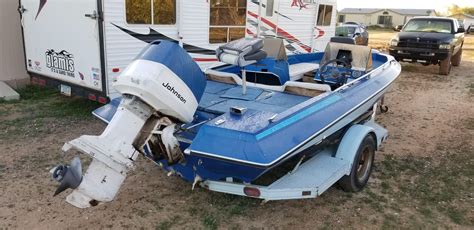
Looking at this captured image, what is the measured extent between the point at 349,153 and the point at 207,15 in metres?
3.85

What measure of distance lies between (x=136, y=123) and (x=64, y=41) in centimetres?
361

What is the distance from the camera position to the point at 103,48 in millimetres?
5270

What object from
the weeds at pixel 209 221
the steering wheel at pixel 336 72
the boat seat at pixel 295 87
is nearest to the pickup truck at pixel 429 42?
the steering wheel at pixel 336 72

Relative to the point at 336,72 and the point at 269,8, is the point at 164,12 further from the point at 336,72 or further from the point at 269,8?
the point at 269,8

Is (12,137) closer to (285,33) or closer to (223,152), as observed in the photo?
(223,152)

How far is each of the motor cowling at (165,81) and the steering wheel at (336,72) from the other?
2.23 m

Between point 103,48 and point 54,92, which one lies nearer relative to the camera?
point 103,48

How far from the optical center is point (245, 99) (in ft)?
12.5

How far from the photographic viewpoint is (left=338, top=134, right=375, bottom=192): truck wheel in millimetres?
3786

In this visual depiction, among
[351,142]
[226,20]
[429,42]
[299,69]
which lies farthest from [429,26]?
[351,142]

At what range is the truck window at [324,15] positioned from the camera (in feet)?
32.7

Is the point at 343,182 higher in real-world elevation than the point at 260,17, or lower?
lower

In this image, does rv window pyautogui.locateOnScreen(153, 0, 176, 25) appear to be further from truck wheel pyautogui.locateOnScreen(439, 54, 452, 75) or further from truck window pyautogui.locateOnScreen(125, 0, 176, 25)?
truck wheel pyautogui.locateOnScreen(439, 54, 452, 75)

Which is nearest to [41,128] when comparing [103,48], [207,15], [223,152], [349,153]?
[103,48]
